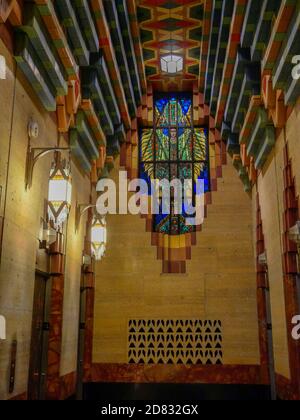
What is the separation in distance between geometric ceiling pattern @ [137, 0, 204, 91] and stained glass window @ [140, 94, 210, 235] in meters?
0.73

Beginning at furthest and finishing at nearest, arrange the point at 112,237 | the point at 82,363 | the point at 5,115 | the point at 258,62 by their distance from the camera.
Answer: the point at 112,237 → the point at 82,363 → the point at 258,62 → the point at 5,115

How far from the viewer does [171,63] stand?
11594mm

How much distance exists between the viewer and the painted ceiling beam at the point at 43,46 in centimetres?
570

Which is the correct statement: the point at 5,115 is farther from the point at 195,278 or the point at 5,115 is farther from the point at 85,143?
the point at 195,278

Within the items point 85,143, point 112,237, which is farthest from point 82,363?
point 85,143

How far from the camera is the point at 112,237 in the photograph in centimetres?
1148

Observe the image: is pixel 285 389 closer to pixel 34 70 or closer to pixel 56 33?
pixel 34 70

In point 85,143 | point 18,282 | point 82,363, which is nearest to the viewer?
point 18,282

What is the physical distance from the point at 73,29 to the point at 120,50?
2.67 metres

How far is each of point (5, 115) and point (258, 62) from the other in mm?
4969

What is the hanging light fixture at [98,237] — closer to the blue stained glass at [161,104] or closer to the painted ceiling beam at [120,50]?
the painted ceiling beam at [120,50]

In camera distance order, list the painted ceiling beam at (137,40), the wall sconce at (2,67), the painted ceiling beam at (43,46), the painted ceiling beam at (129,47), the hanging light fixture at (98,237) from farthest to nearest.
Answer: the painted ceiling beam at (137,40) < the hanging light fixture at (98,237) < the painted ceiling beam at (129,47) < the painted ceiling beam at (43,46) < the wall sconce at (2,67)

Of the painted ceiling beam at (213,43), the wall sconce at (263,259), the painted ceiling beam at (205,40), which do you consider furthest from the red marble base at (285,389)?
the painted ceiling beam at (205,40)

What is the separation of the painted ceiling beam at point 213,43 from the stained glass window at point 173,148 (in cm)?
116
